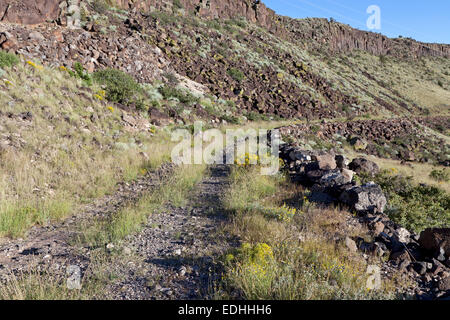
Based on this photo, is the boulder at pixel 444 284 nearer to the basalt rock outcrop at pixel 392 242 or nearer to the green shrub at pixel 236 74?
the basalt rock outcrop at pixel 392 242

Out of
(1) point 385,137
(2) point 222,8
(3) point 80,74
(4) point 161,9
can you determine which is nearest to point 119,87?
(3) point 80,74

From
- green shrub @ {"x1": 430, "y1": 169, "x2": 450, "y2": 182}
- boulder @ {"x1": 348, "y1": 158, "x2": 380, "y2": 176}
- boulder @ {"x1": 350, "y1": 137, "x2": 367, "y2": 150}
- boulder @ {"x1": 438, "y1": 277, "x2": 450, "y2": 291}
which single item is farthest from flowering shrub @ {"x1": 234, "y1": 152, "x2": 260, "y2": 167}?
boulder @ {"x1": 350, "y1": 137, "x2": 367, "y2": 150}

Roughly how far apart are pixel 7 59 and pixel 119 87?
4453mm

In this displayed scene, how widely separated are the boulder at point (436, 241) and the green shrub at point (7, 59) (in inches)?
555

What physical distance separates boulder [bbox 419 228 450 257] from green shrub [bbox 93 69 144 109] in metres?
12.5

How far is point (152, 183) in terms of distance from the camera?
24.6ft

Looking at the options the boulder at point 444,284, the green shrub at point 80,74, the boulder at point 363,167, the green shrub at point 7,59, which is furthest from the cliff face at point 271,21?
the boulder at point 444,284

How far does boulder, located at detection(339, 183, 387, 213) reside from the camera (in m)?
5.55

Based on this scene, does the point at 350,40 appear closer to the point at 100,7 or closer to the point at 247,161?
the point at 100,7

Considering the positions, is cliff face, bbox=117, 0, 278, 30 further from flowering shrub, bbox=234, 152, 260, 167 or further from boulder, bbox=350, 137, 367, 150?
boulder, bbox=350, 137, 367, 150

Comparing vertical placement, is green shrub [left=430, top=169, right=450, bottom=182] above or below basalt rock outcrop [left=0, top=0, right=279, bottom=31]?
below

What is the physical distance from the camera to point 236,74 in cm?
2367

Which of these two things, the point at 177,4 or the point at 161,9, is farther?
the point at 177,4
